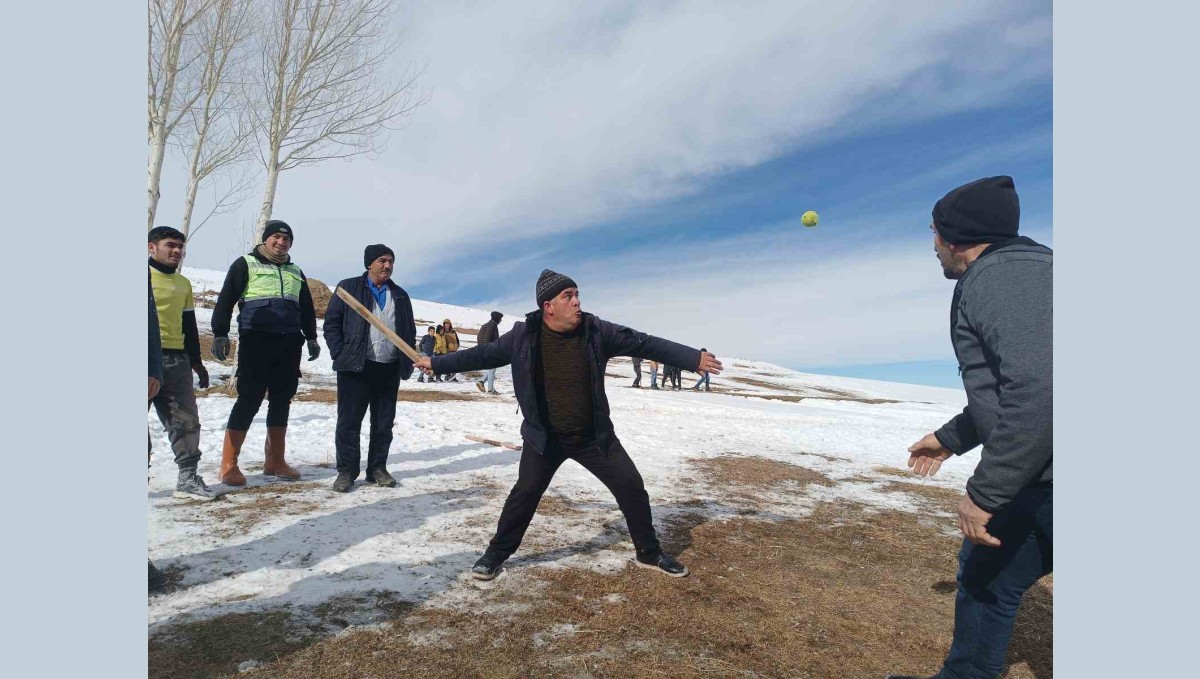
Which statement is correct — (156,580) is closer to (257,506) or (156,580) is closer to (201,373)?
(257,506)

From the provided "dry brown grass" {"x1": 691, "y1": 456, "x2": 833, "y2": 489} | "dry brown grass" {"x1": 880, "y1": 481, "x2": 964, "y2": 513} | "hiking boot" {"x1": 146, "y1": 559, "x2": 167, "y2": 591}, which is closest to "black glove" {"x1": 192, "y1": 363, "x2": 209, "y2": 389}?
"hiking boot" {"x1": 146, "y1": 559, "x2": 167, "y2": 591}

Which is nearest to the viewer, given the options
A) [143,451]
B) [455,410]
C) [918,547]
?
[143,451]

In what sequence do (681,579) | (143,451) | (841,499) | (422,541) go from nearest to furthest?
(143,451) → (681,579) → (422,541) → (841,499)

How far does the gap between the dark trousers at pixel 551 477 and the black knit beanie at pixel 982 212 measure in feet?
7.84

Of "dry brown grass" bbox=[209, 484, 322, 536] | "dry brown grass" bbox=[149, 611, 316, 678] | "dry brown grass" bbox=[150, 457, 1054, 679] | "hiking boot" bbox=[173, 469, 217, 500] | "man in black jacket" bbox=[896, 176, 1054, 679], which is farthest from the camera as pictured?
"hiking boot" bbox=[173, 469, 217, 500]

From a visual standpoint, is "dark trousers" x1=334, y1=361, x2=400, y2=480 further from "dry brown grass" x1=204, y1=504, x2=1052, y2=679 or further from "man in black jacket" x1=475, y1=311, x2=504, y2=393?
"man in black jacket" x1=475, y1=311, x2=504, y2=393

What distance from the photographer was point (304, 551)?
13.3 ft

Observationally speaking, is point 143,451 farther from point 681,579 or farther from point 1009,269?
point 681,579

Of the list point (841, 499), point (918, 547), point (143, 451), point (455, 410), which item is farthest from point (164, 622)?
point (455, 410)

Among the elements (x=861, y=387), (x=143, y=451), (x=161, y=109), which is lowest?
(x=861, y=387)

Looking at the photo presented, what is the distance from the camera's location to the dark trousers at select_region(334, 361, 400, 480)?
5.74 meters

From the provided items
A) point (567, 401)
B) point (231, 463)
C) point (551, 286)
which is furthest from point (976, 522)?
point (231, 463)

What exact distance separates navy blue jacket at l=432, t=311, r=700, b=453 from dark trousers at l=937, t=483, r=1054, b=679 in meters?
2.03

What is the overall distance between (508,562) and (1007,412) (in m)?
3.20
